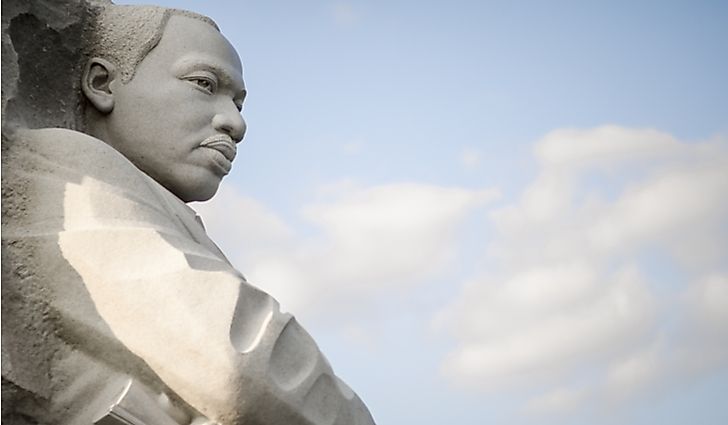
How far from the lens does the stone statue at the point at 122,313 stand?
4.36 m

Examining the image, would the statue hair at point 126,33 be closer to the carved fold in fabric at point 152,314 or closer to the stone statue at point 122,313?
the stone statue at point 122,313

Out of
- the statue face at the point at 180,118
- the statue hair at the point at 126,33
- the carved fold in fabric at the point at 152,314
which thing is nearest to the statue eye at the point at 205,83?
the statue face at the point at 180,118

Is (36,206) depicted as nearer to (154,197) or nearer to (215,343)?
(154,197)

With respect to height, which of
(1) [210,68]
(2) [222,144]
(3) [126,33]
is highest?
(3) [126,33]

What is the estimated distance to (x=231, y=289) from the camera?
4531mm

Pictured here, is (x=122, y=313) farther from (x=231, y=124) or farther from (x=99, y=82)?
(x=99, y=82)

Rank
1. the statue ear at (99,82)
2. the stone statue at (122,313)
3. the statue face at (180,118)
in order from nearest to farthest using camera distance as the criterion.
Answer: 1. the stone statue at (122,313)
2. the statue face at (180,118)
3. the statue ear at (99,82)

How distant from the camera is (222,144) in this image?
5.54 meters

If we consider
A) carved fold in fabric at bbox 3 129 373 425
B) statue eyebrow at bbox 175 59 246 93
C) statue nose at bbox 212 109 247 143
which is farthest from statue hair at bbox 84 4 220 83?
carved fold in fabric at bbox 3 129 373 425

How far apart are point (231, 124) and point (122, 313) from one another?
1303 millimetres

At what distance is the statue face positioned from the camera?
546 cm

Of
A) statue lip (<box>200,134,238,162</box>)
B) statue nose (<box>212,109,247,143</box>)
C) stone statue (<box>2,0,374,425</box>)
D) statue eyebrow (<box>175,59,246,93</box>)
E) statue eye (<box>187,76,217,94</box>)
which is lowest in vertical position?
stone statue (<box>2,0,374,425</box>)

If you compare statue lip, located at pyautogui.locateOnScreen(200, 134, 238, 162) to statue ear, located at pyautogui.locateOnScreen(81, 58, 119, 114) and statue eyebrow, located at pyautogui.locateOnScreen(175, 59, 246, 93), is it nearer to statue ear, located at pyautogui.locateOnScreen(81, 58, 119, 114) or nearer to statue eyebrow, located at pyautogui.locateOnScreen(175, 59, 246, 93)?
statue eyebrow, located at pyautogui.locateOnScreen(175, 59, 246, 93)

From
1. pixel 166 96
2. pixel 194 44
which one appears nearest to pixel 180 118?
pixel 166 96
